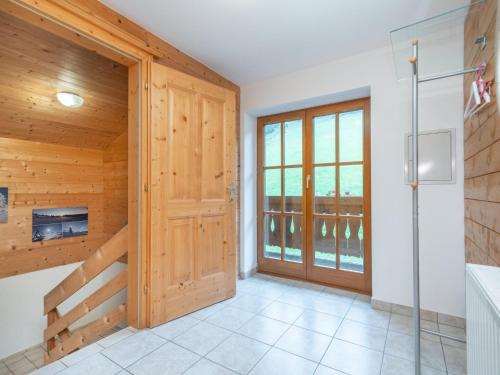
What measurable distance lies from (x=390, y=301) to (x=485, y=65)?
194 cm

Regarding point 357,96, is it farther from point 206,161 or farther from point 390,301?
point 390,301

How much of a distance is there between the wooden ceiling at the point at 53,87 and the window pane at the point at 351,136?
239 cm

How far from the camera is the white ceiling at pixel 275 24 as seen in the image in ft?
5.97

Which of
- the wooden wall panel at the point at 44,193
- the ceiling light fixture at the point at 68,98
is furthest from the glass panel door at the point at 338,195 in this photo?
the wooden wall panel at the point at 44,193

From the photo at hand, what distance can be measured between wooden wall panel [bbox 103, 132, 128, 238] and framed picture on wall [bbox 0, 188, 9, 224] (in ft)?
3.54

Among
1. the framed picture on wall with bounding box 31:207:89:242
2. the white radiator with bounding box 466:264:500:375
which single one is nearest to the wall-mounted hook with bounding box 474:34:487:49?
the white radiator with bounding box 466:264:500:375

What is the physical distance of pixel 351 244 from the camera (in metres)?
2.73

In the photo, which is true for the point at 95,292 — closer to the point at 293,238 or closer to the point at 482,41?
the point at 293,238

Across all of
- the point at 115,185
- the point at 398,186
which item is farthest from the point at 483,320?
the point at 115,185

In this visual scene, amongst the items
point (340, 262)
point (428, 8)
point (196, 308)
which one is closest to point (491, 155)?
point (428, 8)

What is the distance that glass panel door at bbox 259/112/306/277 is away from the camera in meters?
3.06

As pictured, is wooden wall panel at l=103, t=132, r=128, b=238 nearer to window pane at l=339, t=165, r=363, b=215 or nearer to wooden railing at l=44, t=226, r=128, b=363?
wooden railing at l=44, t=226, r=128, b=363

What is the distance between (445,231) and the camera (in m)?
2.05

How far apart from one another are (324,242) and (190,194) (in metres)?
1.65
